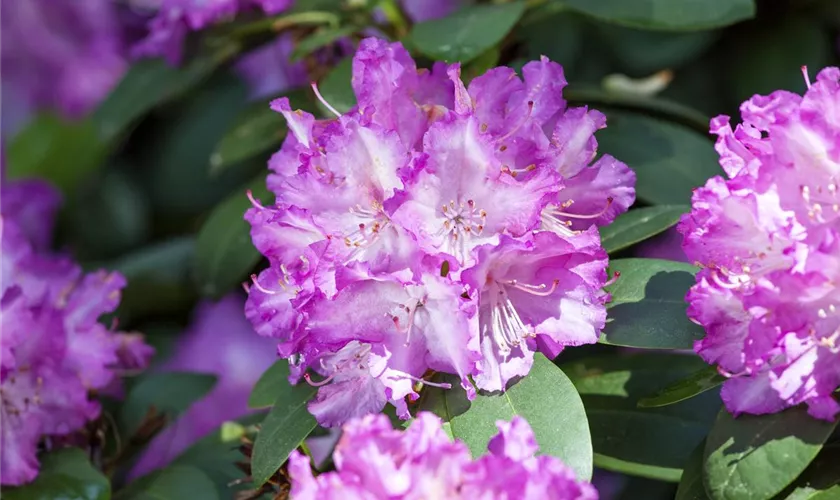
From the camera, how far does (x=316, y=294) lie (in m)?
0.95

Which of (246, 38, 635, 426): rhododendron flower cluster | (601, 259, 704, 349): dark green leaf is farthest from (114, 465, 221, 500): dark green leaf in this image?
(601, 259, 704, 349): dark green leaf

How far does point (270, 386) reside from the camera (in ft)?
3.78

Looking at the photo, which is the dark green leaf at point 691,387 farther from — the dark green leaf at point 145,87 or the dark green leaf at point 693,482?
the dark green leaf at point 145,87

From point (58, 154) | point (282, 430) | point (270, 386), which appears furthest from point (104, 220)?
point (282, 430)

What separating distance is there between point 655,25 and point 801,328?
1.69 ft

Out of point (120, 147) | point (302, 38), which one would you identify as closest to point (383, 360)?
point (302, 38)

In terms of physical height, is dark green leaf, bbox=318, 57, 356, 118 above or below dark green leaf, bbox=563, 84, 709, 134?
above

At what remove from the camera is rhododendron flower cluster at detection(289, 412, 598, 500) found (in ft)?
2.65

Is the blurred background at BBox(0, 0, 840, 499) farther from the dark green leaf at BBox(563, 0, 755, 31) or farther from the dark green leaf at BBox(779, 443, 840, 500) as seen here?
the dark green leaf at BBox(779, 443, 840, 500)

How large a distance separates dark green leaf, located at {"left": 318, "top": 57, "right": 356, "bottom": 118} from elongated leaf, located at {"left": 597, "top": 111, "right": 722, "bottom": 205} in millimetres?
309

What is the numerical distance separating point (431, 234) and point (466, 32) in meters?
0.39

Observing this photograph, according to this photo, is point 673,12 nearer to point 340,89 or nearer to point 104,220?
point 340,89

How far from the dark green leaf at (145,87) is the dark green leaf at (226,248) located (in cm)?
26

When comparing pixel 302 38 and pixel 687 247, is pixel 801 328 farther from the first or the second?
pixel 302 38
